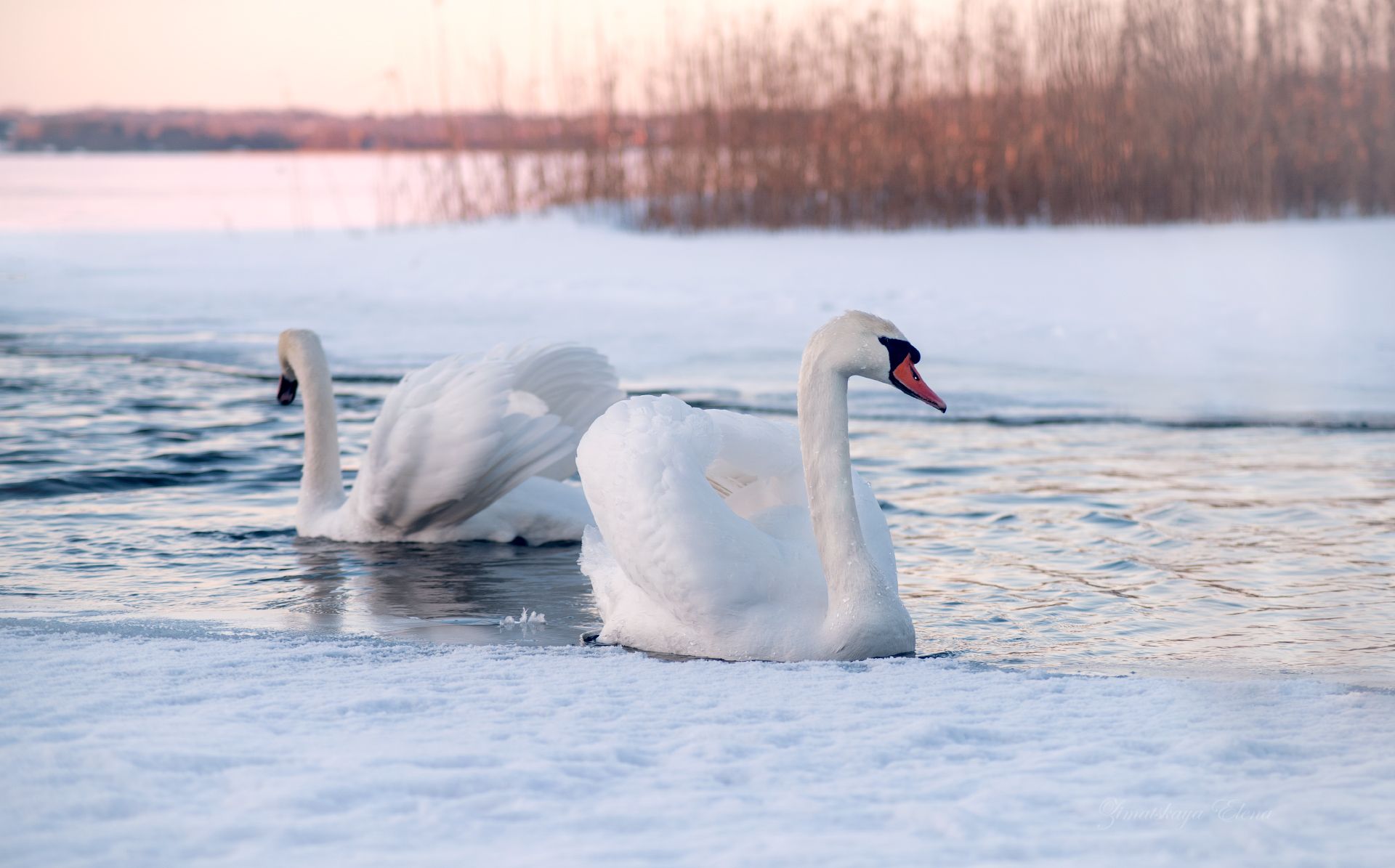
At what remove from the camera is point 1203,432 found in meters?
7.41

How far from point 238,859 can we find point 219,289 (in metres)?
12.4

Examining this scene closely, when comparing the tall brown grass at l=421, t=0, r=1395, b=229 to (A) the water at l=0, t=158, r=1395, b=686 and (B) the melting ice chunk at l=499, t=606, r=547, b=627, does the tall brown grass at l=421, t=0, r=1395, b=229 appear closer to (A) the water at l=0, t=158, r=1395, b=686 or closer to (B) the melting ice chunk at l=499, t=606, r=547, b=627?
(A) the water at l=0, t=158, r=1395, b=686

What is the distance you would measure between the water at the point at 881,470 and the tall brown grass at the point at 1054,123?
1.32 m

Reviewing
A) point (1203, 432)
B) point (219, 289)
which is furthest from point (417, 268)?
point (1203, 432)

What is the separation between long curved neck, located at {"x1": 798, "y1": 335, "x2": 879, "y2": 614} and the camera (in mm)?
3912

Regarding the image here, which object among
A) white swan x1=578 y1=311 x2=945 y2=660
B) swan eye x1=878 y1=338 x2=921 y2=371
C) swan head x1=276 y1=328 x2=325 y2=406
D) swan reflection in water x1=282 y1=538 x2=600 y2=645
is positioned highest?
swan eye x1=878 y1=338 x2=921 y2=371

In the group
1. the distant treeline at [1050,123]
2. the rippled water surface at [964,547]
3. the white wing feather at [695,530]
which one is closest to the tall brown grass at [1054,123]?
the distant treeline at [1050,123]

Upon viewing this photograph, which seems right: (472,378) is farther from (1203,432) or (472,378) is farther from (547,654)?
(1203,432)

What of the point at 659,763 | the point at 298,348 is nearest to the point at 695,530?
the point at 659,763

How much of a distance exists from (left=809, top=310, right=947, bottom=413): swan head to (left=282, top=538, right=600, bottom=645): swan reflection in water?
111 centimetres

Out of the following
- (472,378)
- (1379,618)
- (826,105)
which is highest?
(826,105)

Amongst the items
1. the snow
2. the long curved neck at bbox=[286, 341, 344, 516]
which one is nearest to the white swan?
the long curved neck at bbox=[286, 341, 344, 516]

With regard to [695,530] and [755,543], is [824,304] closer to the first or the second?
[755,543]

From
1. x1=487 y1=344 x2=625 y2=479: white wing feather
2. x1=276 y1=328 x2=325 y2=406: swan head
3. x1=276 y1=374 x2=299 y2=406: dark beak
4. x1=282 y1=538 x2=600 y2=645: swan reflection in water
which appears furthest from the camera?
x1=276 y1=374 x2=299 y2=406: dark beak
